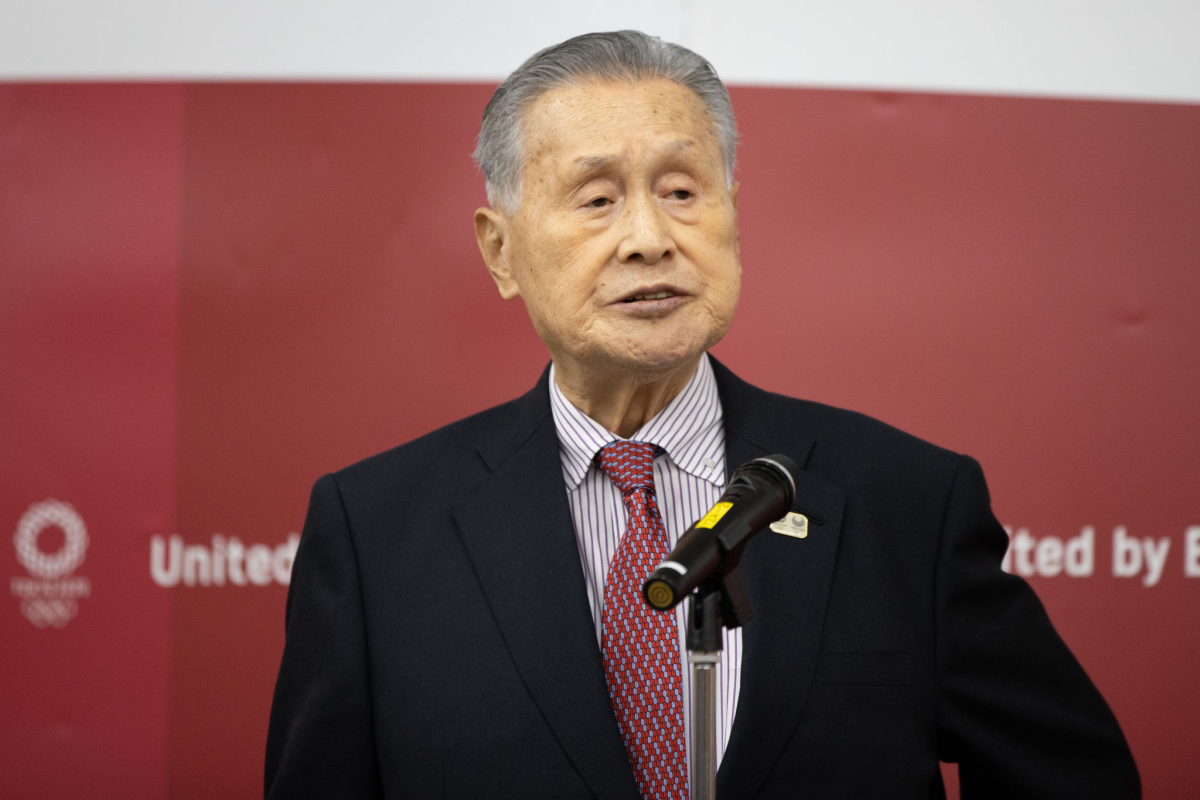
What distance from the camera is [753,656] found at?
127 centimetres

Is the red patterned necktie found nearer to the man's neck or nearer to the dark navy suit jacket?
the dark navy suit jacket

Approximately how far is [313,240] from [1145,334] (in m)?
1.80

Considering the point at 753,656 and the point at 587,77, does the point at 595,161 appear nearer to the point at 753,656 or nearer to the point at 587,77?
the point at 587,77

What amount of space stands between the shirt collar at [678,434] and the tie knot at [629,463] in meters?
0.02

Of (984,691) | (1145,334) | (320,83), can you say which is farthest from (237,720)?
(1145,334)

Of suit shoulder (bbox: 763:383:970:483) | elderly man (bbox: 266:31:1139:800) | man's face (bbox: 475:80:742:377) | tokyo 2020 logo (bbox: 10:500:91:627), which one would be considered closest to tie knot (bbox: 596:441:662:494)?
elderly man (bbox: 266:31:1139:800)

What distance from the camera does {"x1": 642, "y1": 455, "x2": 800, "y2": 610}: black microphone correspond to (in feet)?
2.89

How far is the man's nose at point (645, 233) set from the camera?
1.34 m

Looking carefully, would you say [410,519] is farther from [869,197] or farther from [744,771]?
[869,197]

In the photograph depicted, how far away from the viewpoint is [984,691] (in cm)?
→ 131

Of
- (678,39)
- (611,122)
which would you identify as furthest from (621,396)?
(678,39)

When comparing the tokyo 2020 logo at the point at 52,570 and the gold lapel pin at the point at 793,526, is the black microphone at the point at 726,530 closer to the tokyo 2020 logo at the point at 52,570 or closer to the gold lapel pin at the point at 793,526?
the gold lapel pin at the point at 793,526

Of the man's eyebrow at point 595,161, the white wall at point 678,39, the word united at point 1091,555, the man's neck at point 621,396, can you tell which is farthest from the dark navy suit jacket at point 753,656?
the white wall at point 678,39

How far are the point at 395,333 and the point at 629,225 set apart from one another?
944 mm
